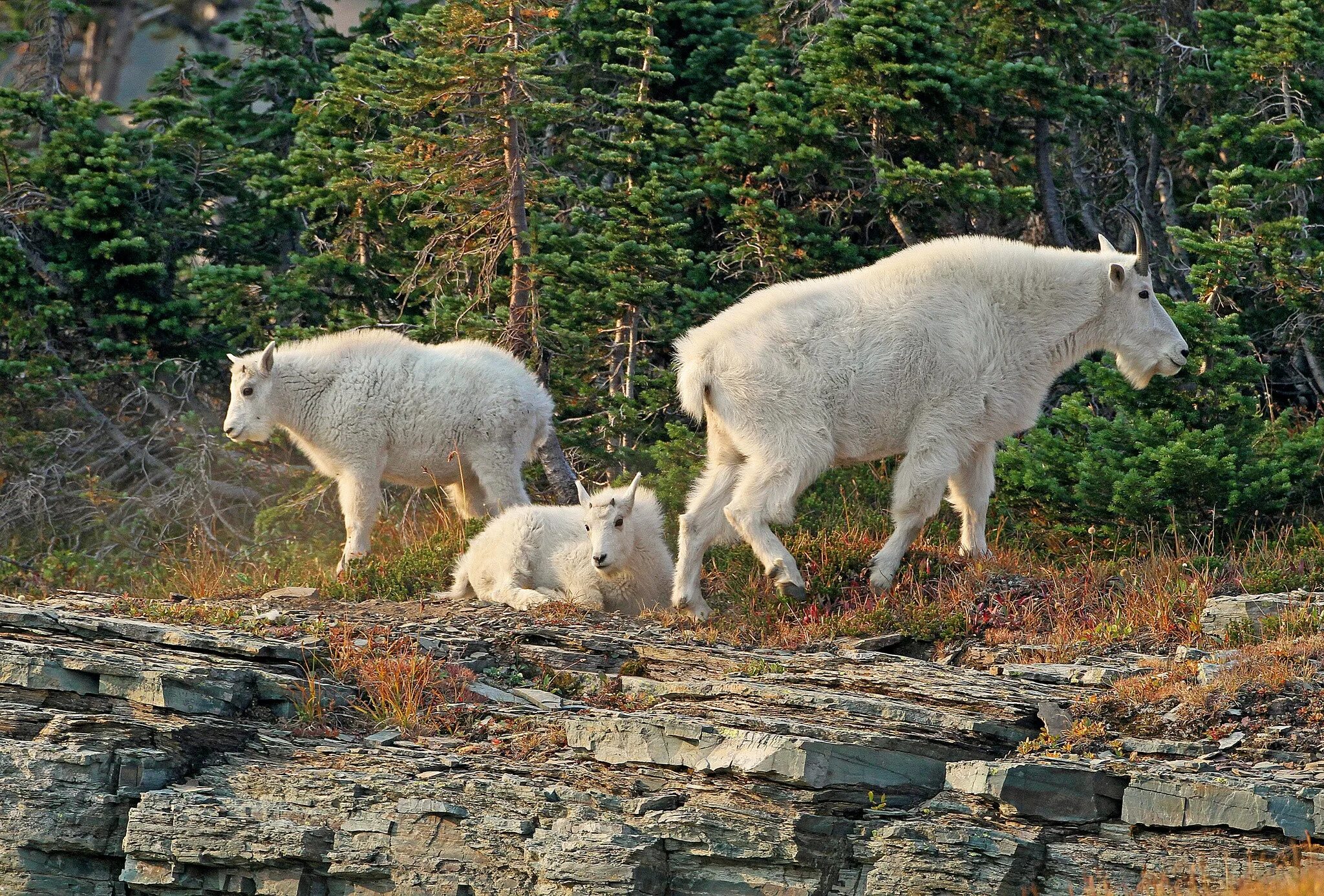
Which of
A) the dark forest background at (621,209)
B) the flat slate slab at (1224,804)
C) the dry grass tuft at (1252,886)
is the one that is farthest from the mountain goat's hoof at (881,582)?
the dry grass tuft at (1252,886)

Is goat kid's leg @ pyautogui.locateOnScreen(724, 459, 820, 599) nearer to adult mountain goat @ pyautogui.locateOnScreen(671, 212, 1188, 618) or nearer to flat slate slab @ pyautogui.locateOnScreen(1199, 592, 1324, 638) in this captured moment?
adult mountain goat @ pyautogui.locateOnScreen(671, 212, 1188, 618)

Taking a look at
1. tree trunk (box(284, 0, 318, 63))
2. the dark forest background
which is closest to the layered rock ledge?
the dark forest background

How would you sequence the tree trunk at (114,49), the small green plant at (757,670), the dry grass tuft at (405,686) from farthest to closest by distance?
the tree trunk at (114,49) → the small green plant at (757,670) → the dry grass tuft at (405,686)

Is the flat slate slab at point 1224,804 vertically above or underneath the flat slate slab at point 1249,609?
underneath

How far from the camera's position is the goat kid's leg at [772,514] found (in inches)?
407

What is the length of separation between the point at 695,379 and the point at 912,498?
1719mm

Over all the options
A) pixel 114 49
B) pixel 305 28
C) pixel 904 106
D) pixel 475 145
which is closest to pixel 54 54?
pixel 305 28

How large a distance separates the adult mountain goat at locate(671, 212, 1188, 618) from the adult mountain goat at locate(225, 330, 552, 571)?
7.67 ft

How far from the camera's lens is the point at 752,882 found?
22.6 ft

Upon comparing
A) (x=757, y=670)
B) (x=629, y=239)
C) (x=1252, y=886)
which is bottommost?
(x=1252, y=886)

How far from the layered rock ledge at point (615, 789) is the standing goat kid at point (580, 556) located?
189cm

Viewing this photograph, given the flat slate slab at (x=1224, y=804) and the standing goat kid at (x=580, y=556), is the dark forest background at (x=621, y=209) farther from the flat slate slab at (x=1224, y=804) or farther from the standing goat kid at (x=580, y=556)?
the flat slate slab at (x=1224, y=804)

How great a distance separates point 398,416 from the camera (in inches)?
497

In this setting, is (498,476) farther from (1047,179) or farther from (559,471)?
(1047,179)
